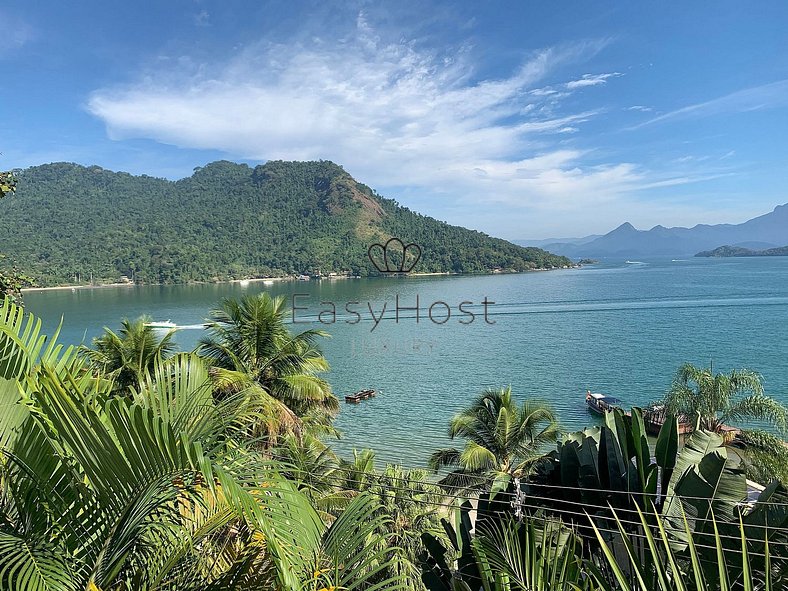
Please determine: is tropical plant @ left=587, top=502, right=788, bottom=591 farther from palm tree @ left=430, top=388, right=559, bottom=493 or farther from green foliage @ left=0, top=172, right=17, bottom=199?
palm tree @ left=430, top=388, right=559, bottom=493

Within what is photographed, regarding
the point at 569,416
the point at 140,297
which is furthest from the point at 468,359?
the point at 140,297

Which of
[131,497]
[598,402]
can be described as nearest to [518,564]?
[131,497]

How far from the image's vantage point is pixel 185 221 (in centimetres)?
13400

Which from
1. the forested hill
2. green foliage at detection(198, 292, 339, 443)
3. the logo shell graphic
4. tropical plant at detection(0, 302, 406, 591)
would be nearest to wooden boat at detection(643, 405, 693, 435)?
the logo shell graphic

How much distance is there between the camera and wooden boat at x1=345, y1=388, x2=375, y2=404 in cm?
2472

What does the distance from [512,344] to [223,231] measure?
350 ft

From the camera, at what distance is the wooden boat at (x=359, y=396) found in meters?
24.7

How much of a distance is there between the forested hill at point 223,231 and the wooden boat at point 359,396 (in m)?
69.5

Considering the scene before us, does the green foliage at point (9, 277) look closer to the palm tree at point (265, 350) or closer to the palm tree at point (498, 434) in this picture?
the palm tree at point (265, 350)

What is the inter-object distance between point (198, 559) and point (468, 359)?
31.9 meters

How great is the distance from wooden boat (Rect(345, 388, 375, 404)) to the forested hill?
228 ft

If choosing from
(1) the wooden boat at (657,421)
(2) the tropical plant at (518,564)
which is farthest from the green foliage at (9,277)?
(1) the wooden boat at (657,421)

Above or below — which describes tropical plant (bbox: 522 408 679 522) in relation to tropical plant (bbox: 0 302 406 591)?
below

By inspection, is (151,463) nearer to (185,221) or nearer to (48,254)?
(48,254)
